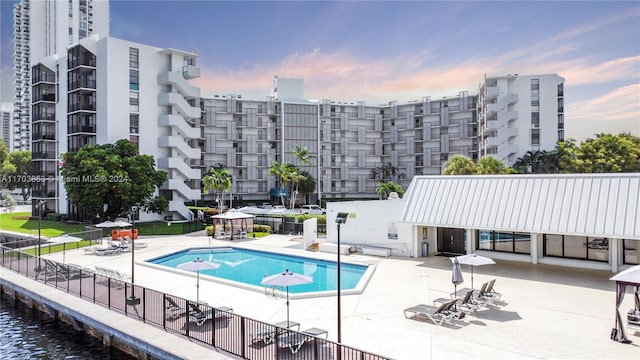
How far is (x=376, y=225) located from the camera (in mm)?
31953

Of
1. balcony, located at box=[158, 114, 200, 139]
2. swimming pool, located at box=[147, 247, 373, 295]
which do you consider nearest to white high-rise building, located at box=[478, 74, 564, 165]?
balcony, located at box=[158, 114, 200, 139]

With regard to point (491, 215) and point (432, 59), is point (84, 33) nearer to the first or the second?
point (432, 59)

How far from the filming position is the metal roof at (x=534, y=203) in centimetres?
2281

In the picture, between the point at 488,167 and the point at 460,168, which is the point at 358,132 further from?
the point at 488,167

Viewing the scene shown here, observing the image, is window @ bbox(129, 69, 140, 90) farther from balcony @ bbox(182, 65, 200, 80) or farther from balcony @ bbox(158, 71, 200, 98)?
balcony @ bbox(182, 65, 200, 80)

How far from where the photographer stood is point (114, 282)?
19.4 meters

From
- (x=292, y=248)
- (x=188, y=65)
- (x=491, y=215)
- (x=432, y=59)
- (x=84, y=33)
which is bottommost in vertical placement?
(x=292, y=248)

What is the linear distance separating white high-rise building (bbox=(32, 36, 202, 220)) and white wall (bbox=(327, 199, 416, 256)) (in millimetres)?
34645

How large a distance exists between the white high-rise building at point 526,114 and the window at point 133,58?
179 feet

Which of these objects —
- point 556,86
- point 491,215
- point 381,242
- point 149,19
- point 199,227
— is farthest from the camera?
point 556,86

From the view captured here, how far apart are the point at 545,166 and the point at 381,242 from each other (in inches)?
1869

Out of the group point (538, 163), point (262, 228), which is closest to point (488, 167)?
point (538, 163)

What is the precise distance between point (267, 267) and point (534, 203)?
52.5ft

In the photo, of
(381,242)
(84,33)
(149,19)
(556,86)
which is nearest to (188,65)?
(149,19)
